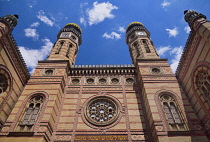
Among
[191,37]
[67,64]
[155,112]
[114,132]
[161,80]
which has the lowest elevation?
[114,132]

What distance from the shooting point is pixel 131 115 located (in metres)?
9.80

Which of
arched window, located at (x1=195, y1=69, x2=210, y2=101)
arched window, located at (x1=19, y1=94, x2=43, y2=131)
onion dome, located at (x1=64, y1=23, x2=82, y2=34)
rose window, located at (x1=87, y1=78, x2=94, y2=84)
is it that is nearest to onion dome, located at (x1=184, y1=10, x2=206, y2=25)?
arched window, located at (x1=195, y1=69, x2=210, y2=101)

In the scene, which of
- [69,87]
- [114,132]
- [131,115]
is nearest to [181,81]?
[131,115]

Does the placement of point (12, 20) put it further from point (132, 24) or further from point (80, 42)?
point (132, 24)

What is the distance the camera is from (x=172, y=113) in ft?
29.5

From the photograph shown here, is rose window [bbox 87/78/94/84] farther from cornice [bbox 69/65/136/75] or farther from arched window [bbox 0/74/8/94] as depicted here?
arched window [bbox 0/74/8/94]

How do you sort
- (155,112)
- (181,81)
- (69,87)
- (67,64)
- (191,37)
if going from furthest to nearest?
(67,64)
(69,87)
(181,81)
(191,37)
(155,112)

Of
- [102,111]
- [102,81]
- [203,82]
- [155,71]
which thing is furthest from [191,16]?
[102,111]

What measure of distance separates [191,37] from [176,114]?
15.6 feet

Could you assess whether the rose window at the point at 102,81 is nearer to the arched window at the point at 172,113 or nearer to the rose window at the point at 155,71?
the rose window at the point at 155,71

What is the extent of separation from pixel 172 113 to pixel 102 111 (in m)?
4.27

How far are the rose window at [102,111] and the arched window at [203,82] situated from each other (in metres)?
5.18

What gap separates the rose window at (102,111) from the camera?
9630mm

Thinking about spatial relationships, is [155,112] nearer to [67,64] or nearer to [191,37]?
[191,37]
